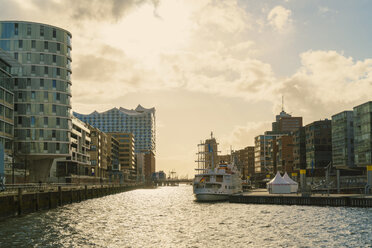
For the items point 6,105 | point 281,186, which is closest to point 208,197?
point 281,186

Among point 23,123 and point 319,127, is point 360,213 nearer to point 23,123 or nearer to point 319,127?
point 23,123

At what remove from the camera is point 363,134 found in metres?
137

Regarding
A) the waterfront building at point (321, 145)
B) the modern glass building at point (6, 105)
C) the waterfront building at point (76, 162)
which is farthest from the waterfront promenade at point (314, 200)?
the waterfront building at point (321, 145)

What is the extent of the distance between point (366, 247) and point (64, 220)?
3824cm

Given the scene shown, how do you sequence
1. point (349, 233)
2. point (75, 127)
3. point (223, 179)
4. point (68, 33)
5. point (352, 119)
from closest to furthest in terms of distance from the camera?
point (349, 233) < point (223, 179) < point (68, 33) < point (352, 119) < point (75, 127)

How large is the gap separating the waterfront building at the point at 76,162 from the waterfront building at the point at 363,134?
279 feet

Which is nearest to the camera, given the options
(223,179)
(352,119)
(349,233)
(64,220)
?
(349,233)

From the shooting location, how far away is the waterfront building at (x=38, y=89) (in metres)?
129

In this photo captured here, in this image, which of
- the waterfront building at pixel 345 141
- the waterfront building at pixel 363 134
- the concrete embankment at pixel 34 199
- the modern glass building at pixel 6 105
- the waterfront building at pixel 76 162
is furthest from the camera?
the waterfront building at pixel 345 141

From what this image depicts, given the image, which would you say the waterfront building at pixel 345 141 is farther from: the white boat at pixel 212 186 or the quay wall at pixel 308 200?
the quay wall at pixel 308 200

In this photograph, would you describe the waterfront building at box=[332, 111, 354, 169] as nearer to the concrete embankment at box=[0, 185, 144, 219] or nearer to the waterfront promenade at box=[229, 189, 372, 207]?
the waterfront promenade at box=[229, 189, 372, 207]

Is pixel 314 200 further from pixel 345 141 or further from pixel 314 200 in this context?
pixel 345 141

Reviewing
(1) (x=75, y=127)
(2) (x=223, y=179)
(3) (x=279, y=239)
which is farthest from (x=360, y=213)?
(1) (x=75, y=127)

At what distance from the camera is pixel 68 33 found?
140 m
